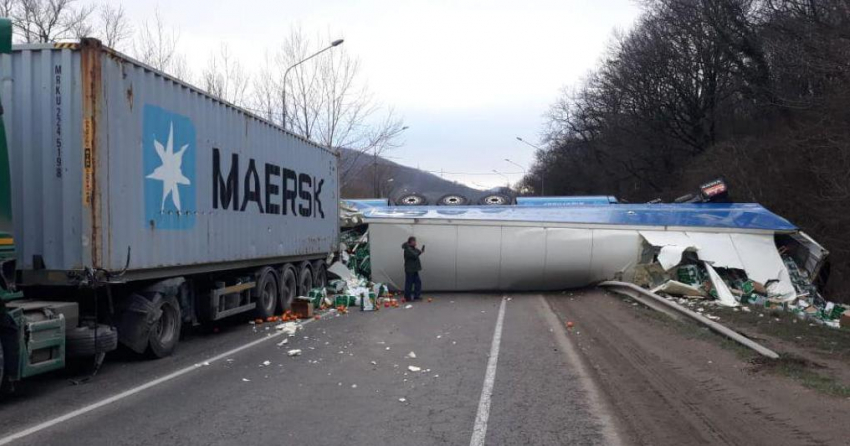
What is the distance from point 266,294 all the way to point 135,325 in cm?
480

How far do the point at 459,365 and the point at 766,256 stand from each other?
36.1 feet

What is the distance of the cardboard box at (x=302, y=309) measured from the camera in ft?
44.6

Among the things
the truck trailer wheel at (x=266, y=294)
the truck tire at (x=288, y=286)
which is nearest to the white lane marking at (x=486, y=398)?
the truck trailer wheel at (x=266, y=294)

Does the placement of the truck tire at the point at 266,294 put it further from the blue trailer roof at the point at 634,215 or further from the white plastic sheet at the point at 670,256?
the white plastic sheet at the point at 670,256

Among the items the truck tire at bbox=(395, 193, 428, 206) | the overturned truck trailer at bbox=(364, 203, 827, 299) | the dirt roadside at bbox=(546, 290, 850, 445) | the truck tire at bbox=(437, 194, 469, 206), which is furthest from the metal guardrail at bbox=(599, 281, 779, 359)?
the truck tire at bbox=(395, 193, 428, 206)

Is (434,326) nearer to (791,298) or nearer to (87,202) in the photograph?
(87,202)

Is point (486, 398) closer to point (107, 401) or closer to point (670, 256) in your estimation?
point (107, 401)

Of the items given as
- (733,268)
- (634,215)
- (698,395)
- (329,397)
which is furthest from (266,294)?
(733,268)

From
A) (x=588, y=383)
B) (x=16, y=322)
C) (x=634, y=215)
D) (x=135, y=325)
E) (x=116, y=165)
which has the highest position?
(x=116, y=165)

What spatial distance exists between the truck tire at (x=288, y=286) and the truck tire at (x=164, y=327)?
4346mm

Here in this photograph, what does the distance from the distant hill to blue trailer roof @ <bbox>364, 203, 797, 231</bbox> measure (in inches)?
545

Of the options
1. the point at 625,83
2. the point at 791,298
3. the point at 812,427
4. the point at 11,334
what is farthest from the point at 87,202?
the point at 625,83

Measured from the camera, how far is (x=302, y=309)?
1362 centimetres

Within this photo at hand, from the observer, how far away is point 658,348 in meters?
9.66
